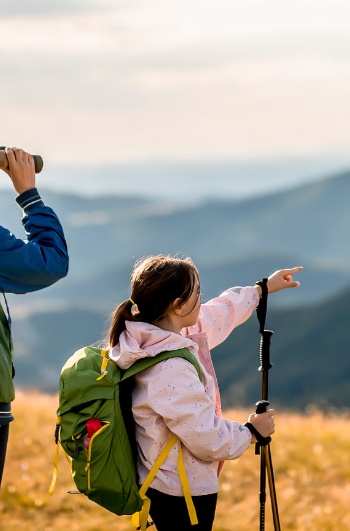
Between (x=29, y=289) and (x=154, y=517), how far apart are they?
1.15 m

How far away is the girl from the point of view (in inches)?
138

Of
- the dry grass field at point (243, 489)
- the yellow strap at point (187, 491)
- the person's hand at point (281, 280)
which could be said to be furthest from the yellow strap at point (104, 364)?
the dry grass field at point (243, 489)

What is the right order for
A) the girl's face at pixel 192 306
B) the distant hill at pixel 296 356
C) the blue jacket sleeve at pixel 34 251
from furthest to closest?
the distant hill at pixel 296 356
the girl's face at pixel 192 306
the blue jacket sleeve at pixel 34 251

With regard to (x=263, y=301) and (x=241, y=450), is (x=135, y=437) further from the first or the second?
(x=263, y=301)

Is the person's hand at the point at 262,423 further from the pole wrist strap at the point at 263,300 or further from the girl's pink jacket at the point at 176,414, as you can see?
the pole wrist strap at the point at 263,300

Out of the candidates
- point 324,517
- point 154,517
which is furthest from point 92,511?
point 154,517

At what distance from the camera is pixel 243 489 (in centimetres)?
772

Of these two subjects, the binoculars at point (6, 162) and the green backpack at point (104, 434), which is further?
the green backpack at point (104, 434)

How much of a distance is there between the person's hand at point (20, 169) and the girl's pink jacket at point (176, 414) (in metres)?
0.73

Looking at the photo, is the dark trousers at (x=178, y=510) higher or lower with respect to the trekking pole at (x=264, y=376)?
lower

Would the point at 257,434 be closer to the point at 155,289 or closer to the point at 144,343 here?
the point at 144,343

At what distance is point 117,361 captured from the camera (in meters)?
3.62

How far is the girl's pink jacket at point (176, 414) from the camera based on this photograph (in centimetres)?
350

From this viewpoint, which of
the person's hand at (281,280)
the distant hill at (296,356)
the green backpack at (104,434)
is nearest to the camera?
the green backpack at (104,434)
